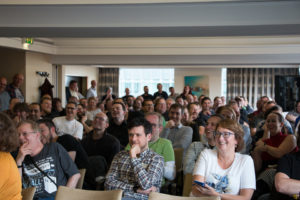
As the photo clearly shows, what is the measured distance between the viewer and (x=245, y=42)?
10.1 metres

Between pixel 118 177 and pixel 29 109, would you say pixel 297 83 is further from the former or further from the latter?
pixel 118 177

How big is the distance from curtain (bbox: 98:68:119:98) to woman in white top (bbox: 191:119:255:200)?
49.4 ft

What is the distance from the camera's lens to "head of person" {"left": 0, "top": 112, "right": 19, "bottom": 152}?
246 cm

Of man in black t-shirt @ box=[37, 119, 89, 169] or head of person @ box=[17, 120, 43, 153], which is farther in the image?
man in black t-shirt @ box=[37, 119, 89, 169]

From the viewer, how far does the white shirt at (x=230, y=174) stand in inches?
115

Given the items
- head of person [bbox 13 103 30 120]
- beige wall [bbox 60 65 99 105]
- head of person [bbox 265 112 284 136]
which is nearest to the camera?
head of person [bbox 265 112 284 136]

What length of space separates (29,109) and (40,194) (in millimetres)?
2944

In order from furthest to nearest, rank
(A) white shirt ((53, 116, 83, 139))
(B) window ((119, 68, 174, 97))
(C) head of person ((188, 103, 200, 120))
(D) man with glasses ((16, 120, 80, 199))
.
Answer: (B) window ((119, 68, 174, 97))
(C) head of person ((188, 103, 200, 120))
(A) white shirt ((53, 116, 83, 139))
(D) man with glasses ((16, 120, 80, 199))

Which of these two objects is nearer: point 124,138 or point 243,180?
point 243,180

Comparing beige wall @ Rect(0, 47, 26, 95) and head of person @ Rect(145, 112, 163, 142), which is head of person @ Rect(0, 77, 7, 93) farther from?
head of person @ Rect(145, 112, 163, 142)

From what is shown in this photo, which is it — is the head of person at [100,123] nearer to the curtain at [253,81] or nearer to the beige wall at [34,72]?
the beige wall at [34,72]

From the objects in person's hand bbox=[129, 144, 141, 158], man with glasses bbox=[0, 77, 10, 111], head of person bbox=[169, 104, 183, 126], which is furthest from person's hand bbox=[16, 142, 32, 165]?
man with glasses bbox=[0, 77, 10, 111]

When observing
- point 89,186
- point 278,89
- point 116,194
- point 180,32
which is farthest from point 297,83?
point 116,194

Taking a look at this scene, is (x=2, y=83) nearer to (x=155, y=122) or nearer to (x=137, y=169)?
(x=155, y=122)
